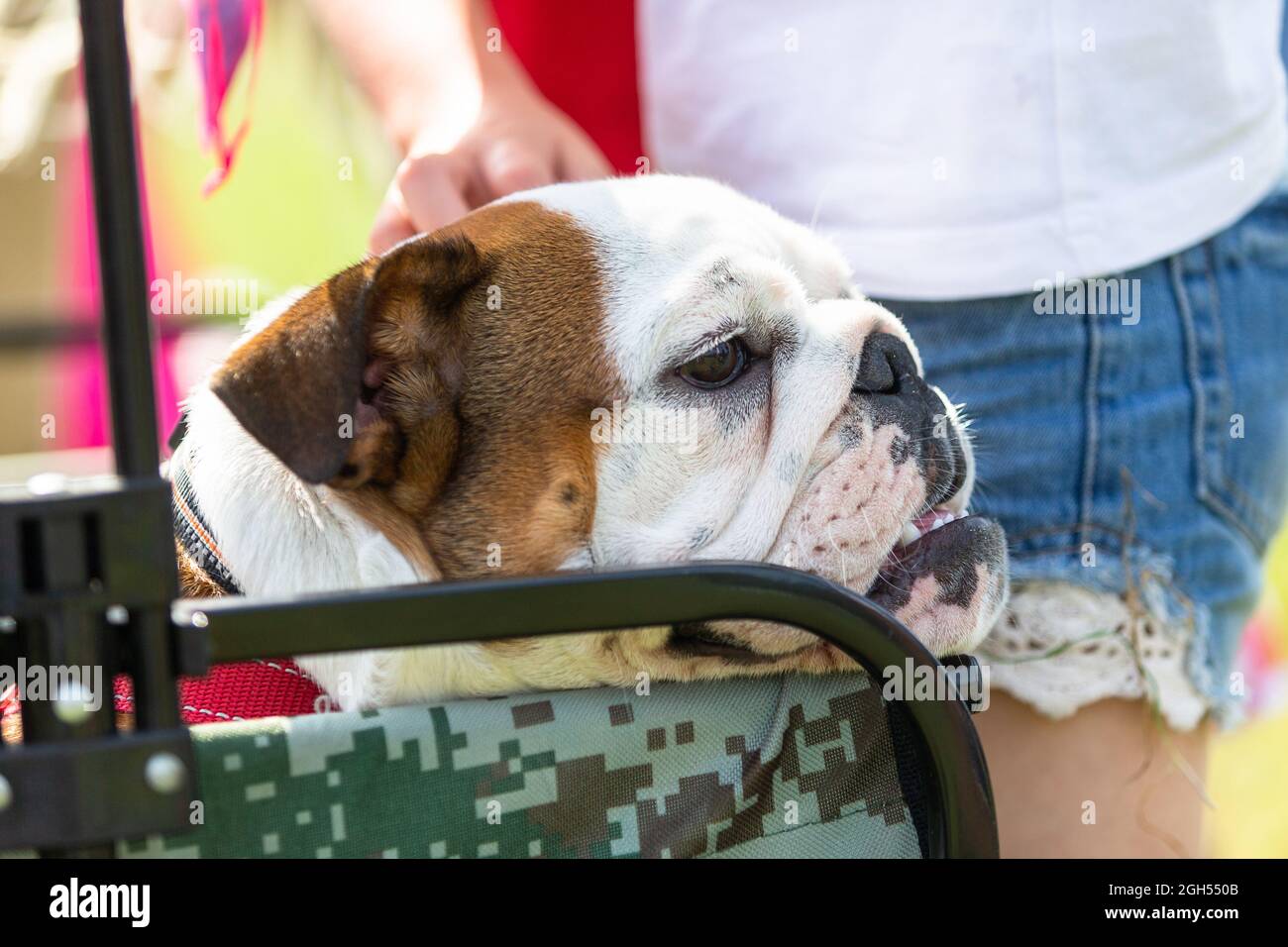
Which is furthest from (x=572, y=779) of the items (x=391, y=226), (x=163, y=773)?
(x=391, y=226)

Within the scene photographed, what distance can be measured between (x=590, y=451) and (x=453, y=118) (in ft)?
2.61

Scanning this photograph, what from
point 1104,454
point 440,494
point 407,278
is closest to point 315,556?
point 440,494

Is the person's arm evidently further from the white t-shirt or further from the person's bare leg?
the person's bare leg

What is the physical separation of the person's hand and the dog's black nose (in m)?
0.64

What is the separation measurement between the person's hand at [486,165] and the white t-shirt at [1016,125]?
1.08 feet

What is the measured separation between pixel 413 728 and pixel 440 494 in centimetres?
48

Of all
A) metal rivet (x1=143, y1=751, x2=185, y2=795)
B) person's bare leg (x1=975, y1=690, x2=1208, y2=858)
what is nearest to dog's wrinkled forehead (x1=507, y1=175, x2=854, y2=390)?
person's bare leg (x1=975, y1=690, x2=1208, y2=858)

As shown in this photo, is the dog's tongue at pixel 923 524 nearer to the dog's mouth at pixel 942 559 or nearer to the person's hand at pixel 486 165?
the dog's mouth at pixel 942 559

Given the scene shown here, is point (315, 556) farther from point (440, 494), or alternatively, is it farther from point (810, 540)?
point (810, 540)

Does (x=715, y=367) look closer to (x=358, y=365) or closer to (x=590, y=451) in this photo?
(x=590, y=451)

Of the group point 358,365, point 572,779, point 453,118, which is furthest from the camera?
point 453,118

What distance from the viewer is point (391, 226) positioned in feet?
6.91

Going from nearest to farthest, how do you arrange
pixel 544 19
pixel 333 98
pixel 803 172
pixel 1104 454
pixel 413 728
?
pixel 413 728 < pixel 1104 454 < pixel 803 172 < pixel 544 19 < pixel 333 98

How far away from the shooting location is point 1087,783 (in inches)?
73.8
